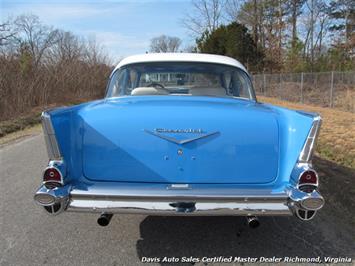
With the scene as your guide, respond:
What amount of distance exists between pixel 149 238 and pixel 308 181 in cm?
162

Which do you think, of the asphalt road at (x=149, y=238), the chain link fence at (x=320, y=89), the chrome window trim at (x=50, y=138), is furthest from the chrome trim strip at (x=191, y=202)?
the chain link fence at (x=320, y=89)

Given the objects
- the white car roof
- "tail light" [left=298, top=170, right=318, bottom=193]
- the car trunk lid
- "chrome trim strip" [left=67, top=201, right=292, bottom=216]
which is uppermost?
the white car roof

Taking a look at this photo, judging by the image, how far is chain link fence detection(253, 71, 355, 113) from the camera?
1702 centimetres

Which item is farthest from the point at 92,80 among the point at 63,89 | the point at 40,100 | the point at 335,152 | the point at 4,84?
the point at 335,152

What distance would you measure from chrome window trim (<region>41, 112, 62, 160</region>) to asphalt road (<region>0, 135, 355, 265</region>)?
0.91 meters

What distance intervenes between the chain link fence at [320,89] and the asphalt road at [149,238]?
12.7m

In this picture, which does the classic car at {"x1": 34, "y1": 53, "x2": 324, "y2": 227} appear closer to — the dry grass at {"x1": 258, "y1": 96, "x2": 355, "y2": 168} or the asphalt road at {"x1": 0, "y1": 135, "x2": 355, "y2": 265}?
the asphalt road at {"x1": 0, "y1": 135, "x2": 355, "y2": 265}

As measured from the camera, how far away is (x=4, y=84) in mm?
16719

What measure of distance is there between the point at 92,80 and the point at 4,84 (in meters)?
15.3

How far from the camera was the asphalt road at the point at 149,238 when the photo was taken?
12.0 feet

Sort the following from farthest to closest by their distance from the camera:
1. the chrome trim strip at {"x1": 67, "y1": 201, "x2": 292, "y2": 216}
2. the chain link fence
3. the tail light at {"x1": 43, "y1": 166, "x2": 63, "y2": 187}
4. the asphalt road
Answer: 1. the chain link fence
2. the asphalt road
3. the tail light at {"x1": 43, "y1": 166, "x2": 63, "y2": 187}
4. the chrome trim strip at {"x1": 67, "y1": 201, "x2": 292, "y2": 216}

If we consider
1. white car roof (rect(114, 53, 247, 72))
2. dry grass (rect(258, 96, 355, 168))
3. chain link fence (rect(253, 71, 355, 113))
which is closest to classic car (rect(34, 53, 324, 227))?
white car roof (rect(114, 53, 247, 72))

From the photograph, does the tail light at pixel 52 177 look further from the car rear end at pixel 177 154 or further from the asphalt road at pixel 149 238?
the asphalt road at pixel 149 238

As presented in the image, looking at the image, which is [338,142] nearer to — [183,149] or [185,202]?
[183,149]
